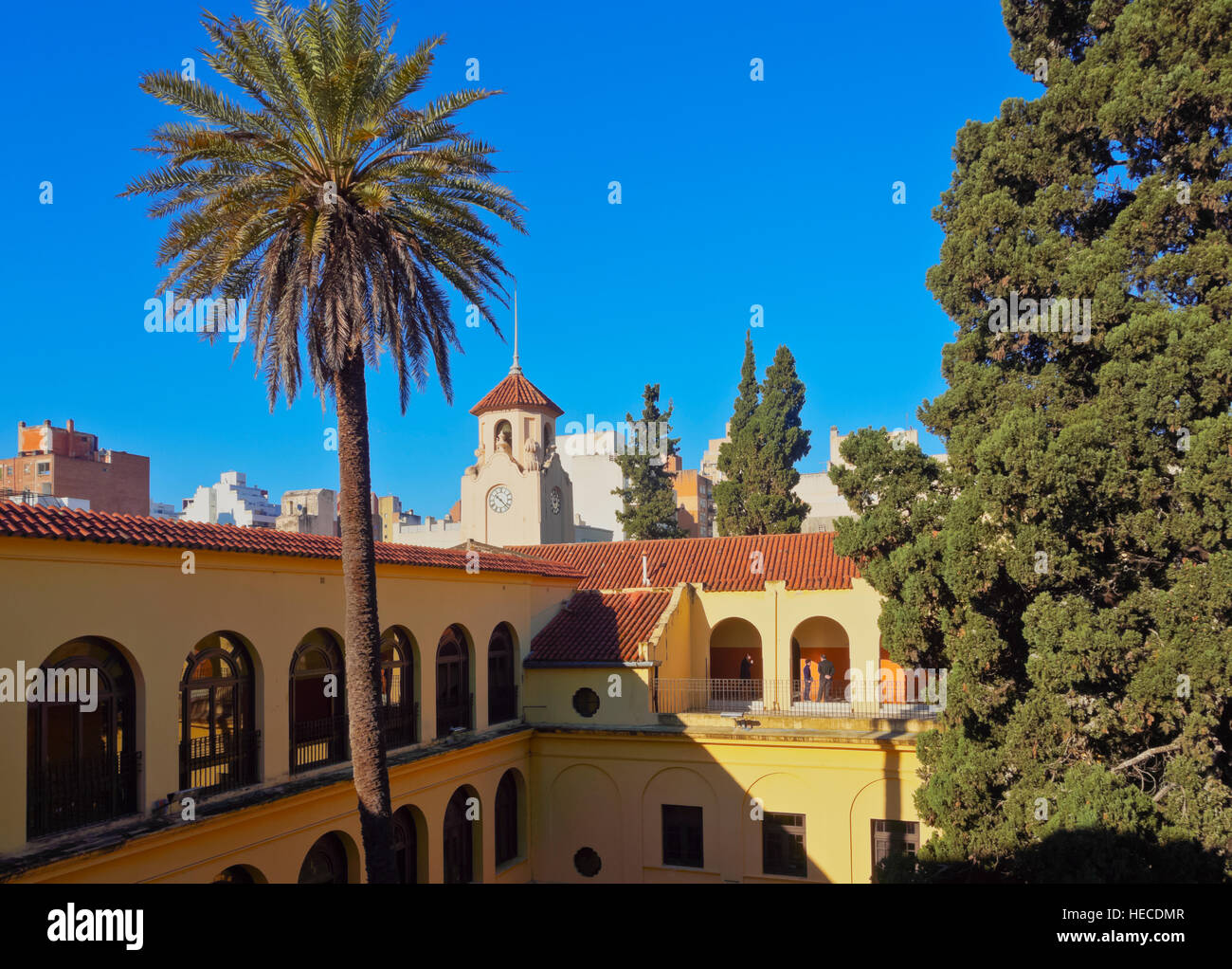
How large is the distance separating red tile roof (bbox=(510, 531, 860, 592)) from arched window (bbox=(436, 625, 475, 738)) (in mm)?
6085

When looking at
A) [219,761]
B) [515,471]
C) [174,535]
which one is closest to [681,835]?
[219,761]

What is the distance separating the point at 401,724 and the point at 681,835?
7178 mm

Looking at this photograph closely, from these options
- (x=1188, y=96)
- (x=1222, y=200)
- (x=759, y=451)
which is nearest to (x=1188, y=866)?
(x=1222, y=200)

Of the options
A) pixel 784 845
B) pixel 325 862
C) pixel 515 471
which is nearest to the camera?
pixel 325 862

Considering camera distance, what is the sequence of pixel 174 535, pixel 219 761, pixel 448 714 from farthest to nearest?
1. pixel 448 714
2. pixel 219 761
3. pixel 174 535

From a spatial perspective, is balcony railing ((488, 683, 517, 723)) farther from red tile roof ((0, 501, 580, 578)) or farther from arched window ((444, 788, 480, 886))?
red tile roof ((0, 501, 580, 578))

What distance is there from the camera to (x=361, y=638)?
1252 cm

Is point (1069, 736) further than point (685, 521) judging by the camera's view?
No

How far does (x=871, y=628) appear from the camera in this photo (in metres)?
22.3

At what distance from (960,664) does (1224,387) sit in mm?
5657

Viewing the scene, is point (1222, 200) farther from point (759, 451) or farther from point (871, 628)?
point (759, 451)

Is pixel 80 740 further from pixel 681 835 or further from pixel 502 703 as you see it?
pixel 681 835

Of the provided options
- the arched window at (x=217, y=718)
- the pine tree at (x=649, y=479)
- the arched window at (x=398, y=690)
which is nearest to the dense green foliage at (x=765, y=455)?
the pine tree at (x=649, y=479)

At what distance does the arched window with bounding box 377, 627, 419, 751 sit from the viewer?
17.3 metres
